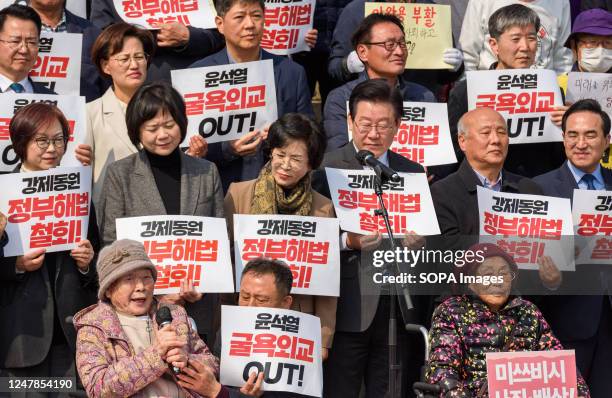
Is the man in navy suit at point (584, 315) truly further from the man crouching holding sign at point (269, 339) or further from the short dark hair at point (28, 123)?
the short dark hair at point (28, 123)

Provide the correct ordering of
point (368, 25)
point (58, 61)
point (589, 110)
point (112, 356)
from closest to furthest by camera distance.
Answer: point (112, 356) < point (58, 61) < point (589, 110) < point (368, 25)

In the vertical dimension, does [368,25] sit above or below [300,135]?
above

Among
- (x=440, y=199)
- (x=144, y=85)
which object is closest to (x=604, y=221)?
(x=440, y=199)

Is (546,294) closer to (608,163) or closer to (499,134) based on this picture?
(499,134)

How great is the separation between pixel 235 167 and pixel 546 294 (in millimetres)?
2323

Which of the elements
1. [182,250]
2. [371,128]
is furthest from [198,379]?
[371,128]

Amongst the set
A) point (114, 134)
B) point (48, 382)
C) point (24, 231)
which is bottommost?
point (48, 382)

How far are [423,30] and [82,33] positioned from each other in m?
2.74

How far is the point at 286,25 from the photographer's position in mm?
11297

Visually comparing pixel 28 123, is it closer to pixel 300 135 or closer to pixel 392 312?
pixel 300 135

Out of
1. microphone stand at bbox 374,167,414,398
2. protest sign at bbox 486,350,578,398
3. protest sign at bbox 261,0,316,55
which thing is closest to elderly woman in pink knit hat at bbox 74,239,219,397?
microphone stand at bbox 374,167,414,398

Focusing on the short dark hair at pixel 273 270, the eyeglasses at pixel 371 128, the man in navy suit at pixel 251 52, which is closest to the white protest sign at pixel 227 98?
the man in navy suit at pixel 251 52

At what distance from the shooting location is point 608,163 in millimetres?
11266

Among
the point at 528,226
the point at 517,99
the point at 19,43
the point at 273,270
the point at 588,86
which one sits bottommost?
the point at 273,270
